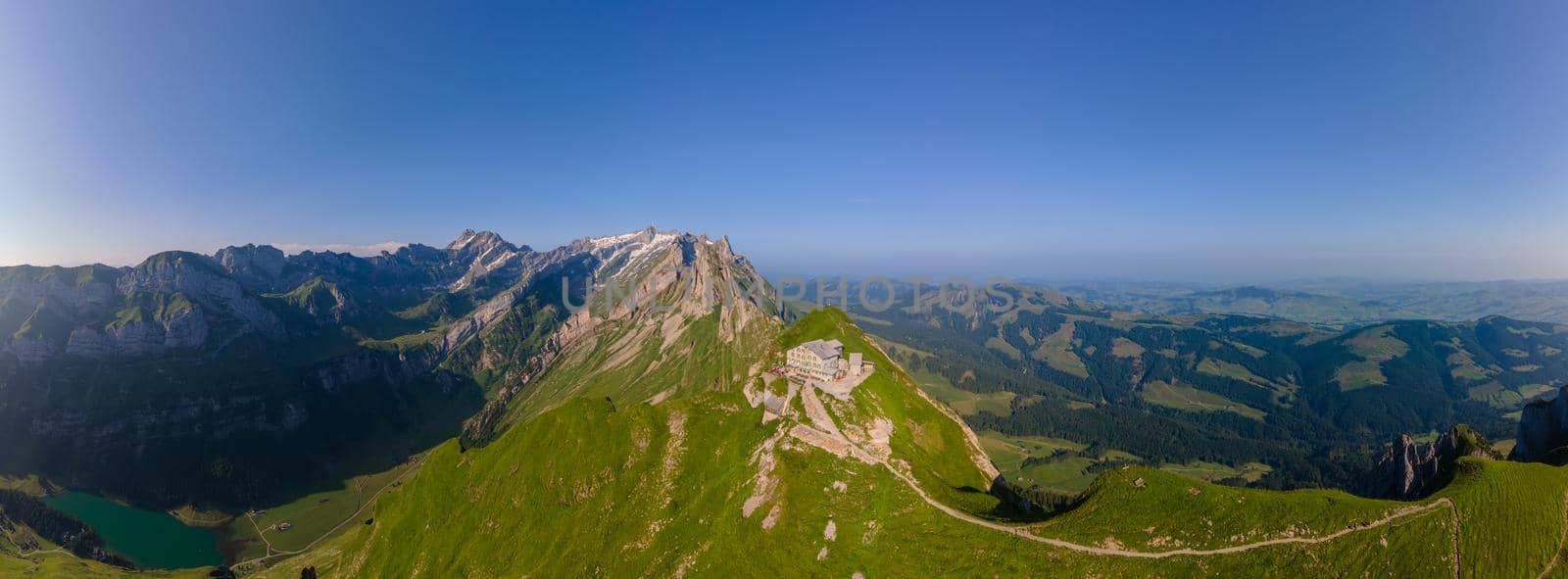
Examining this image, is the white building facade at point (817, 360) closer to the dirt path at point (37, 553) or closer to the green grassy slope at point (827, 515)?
the green grassy slope at point (827, 515)

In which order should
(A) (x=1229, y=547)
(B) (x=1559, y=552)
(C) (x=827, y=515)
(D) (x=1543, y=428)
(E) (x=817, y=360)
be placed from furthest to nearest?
1. (E) (x=817, y=360)
2. (D) (x=1543, y=428)
3. (C) (x=827, y=515)
4. (A) (x=1229, y=547)
5. (B) (x=1559, y=552)

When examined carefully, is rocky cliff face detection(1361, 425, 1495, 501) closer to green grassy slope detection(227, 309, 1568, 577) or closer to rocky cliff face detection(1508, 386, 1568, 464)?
rocky cliff face detection(1508, 386, 1568, 464)

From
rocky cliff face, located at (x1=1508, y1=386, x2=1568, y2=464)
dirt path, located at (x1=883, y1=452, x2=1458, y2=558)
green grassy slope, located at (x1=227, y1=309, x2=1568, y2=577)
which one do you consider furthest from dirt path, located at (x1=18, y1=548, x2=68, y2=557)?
rocky cliff face, located at (x1=1508, y1=386, x2=1568, y2=464)

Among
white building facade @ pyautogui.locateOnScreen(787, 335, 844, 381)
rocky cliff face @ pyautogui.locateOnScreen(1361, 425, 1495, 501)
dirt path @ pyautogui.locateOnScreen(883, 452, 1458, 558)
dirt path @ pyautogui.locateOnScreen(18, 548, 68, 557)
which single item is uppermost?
white building facade @ pyautogui.locateOnScreen(787, 335, 844, 381)

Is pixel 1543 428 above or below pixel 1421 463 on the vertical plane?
above

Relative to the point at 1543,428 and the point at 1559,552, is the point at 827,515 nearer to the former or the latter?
the point at 1559,552

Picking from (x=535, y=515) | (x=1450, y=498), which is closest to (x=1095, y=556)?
(x=1450, y=498)

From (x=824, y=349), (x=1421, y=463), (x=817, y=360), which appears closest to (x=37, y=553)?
(x=817, y=360)
